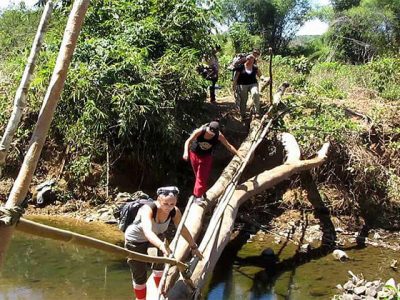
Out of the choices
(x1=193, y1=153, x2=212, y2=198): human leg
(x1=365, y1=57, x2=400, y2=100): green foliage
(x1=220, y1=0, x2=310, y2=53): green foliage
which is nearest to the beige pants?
(x1=193, y1=153, x2=212, y2=198): human leg

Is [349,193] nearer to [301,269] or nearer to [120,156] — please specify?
[301,269]

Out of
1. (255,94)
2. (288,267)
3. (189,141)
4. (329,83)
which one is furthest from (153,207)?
(329,83)

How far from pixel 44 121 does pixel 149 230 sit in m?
2.78

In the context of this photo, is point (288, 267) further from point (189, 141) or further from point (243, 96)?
point (243, 96)

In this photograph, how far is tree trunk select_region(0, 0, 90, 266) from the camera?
1.66m

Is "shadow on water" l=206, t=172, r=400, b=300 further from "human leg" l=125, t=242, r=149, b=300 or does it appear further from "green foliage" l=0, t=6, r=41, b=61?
"green foliage" l=0, t=6, r=41, b=61

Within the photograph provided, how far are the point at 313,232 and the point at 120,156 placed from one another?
3.77 metres

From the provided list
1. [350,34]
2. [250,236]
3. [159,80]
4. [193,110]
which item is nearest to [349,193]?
[250,236]

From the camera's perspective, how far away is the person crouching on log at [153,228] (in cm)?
439

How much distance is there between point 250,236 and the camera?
29.3 feet

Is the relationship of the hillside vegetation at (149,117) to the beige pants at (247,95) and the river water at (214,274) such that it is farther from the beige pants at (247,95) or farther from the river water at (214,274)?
the river water at (214,274)

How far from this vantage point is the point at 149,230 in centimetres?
435

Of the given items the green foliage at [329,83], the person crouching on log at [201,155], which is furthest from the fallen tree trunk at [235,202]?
the green foliage at [329,83]

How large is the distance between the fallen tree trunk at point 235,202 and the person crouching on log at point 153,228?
1.10ft
